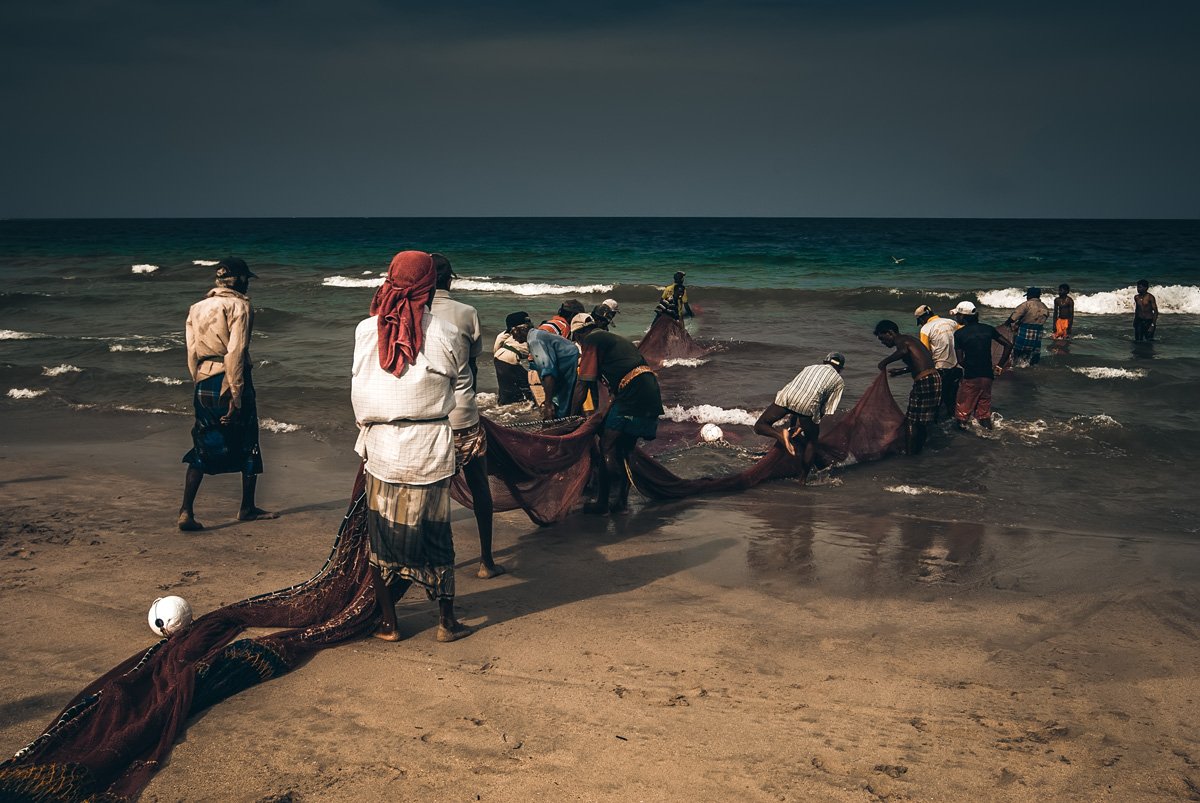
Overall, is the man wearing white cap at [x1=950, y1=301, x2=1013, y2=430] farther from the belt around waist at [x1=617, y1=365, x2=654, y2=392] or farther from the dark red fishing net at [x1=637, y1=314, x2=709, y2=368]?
the belt around waist at [x1=617, y1=365, x2=654, y2=392]

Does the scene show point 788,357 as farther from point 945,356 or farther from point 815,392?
point 815,392

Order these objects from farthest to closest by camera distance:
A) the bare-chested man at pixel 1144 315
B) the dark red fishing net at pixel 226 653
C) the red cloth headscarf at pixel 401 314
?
1. the bare-chested man at pixel 1144 315
2. the red cloth headscarf at pixel 401 314
3. the dark red fishing net at pixel 226 653

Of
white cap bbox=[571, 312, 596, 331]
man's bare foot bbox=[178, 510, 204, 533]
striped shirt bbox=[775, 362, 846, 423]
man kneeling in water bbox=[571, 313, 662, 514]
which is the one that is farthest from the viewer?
white cap bbox=[571, 312, 596, 331]

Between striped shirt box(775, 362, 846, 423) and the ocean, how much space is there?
2.34 feet

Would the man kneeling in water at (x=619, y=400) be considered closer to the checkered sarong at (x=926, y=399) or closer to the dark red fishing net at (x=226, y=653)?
the dark red fishing net at (x=226, y=653)

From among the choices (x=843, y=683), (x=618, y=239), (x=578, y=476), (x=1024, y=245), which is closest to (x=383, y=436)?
(x=843, y=683)

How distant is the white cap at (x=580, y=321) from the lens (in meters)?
8.44

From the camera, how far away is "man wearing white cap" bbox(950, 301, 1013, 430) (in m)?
10.3

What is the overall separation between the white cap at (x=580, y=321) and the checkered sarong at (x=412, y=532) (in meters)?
4.29

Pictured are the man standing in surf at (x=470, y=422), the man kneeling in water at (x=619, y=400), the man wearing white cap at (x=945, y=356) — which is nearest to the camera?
the man standing in surf at (x=470, y=422)

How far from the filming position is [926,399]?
916 centimetres

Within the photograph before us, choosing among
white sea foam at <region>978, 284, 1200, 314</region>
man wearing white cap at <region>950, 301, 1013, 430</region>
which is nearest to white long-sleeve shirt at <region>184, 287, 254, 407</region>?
man wearing white cap at <region>950, 301, 1013, 430</region>

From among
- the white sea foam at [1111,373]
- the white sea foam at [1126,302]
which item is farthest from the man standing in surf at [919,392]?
the white sea foam at [1126,302]

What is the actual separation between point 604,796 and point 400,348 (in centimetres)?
197
